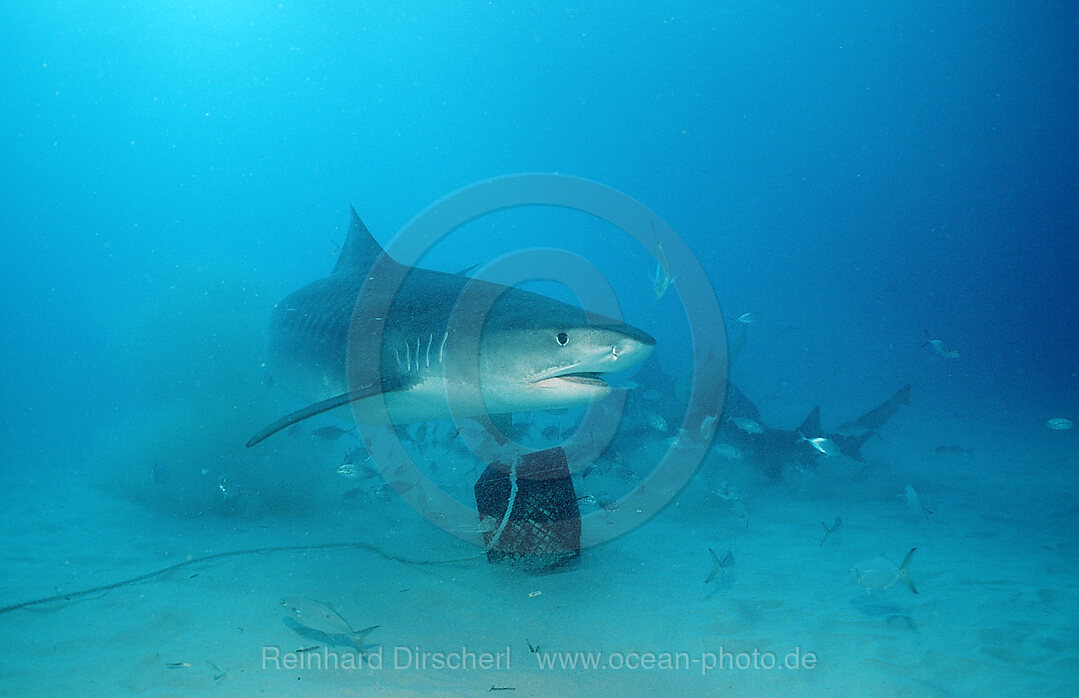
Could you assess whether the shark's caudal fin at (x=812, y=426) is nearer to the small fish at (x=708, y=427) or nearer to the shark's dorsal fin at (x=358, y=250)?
the small fish at (x=708, y=427)

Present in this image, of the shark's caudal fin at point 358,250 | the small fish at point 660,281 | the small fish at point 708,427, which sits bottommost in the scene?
the small fish at point 708,427

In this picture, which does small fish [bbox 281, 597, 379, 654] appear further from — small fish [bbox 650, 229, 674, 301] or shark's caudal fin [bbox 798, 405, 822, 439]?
shark's caudal fin [bbox 798, 405, 822, 439]

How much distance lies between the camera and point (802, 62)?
72.1 m

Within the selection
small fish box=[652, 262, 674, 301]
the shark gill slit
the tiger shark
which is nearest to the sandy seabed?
the tiger shark

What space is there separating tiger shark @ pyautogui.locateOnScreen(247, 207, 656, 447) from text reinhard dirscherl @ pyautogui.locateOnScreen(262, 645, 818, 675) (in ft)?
5.15

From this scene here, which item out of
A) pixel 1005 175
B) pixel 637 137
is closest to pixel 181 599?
pixel 1005 175

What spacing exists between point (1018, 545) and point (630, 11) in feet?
235

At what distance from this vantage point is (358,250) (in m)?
6.12

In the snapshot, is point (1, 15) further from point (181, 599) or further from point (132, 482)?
point (181, 599)

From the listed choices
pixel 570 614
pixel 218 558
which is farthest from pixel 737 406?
pixel 218 558

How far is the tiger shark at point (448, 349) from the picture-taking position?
129 inches

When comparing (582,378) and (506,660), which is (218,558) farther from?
(582,378)

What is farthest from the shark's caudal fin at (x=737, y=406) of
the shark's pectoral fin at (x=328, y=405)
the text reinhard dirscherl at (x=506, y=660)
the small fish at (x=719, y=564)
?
the shark's pectoral fin at (x=328, y=405)

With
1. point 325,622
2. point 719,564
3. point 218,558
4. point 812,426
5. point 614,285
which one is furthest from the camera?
point 614,285
